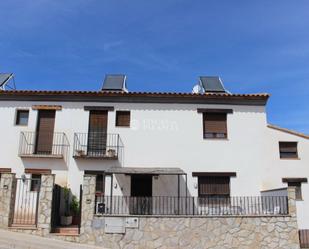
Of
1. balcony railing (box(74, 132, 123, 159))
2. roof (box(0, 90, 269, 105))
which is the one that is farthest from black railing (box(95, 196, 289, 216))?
roof (box(0, 90, 269, 105))

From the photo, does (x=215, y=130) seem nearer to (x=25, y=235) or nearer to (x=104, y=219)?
(x=104, y=219)

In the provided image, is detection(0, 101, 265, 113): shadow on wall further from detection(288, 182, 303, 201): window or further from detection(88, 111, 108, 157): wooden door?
detection(288, 182, 303, 201): window

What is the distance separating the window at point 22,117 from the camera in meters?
16.2

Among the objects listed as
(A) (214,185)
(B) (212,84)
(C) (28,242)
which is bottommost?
(C) (28,242)

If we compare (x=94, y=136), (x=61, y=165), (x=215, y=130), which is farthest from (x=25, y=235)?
(x=215, y=130)

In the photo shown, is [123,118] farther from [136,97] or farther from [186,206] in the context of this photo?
[186,206]

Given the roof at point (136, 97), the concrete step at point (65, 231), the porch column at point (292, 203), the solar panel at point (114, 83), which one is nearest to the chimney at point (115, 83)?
the solar panel at point (114, 83)

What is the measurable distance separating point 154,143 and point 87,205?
541cm

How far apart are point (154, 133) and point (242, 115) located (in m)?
4.48

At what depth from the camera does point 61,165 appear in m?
15.4

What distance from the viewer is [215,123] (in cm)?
1620

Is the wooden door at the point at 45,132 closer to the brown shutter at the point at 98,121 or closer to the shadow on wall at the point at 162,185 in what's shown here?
the brown shutter at the point at 98,121

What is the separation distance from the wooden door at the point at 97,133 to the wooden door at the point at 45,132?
74.6 inches

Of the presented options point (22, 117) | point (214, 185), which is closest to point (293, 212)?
point (214, 185)
